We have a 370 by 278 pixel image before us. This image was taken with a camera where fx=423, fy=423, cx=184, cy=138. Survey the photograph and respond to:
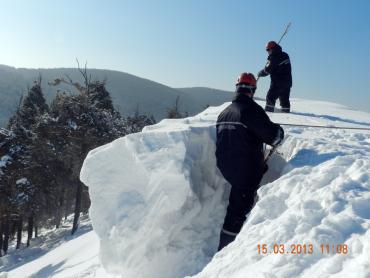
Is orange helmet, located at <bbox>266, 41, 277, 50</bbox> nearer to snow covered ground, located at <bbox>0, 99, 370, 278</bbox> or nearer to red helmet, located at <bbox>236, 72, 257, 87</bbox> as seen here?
snow covered ground, located at <bbox>0, 99, 370, 278</bbox>

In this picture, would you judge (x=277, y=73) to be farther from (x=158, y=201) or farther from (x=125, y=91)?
(x=125, y=91)

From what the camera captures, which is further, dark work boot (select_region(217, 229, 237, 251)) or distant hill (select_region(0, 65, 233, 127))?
distant hill (select_region(0, 65, 233, 127))

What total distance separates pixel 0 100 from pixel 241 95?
146 meters

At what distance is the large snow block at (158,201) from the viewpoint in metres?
6.07

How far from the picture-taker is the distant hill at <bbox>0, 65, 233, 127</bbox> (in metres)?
148

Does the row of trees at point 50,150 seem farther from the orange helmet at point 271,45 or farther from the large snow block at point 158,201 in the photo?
the large snow block at point 158,201

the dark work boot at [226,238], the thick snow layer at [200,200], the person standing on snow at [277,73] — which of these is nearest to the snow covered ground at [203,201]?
the thick snow layer at [200,200]

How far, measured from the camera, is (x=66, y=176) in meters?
33.1

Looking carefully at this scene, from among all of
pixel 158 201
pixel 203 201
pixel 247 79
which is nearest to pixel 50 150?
pixel 203 201

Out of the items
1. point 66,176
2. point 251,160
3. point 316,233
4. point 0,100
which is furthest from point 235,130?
point 0,100

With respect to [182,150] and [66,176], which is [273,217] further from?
[66,176]

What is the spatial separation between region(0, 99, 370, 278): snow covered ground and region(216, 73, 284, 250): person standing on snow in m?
0.38

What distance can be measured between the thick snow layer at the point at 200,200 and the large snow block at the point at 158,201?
0.05ft
